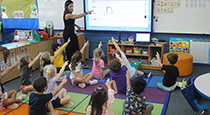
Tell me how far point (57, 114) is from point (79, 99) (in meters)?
0.68

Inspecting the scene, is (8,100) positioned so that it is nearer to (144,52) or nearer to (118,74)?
(118,74)

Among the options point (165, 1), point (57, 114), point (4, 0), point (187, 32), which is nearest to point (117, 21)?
point (165, 1)

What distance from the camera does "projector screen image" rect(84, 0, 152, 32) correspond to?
4984 mm

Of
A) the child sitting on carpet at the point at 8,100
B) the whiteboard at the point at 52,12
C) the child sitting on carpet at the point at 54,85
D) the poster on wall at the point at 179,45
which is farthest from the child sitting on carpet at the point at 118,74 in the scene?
the whiteboard at the point at 52,12

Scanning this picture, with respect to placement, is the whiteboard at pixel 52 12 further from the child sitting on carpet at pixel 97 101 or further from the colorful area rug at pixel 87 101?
the child sitting on carpet at pixel 97 101

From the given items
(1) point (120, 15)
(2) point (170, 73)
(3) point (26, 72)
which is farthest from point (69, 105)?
(1) point (120, 15)

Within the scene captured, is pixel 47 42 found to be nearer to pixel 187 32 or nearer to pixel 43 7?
pixel 43 7

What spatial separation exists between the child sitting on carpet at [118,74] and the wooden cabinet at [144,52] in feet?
5.42

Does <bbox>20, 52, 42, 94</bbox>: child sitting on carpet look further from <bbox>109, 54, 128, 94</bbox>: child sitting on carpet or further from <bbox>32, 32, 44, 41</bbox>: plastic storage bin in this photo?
<bbox>32, 32, 44, 41</bbox>: plastic storage bin

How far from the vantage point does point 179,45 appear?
15.8ft

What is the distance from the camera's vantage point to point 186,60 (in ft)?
13.7

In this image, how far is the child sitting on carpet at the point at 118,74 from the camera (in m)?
3.17

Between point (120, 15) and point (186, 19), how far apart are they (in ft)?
5.12

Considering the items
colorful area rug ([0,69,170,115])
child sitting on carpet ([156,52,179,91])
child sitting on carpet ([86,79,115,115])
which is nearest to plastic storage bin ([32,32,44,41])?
colorful area rug ([0,69,170,115])
